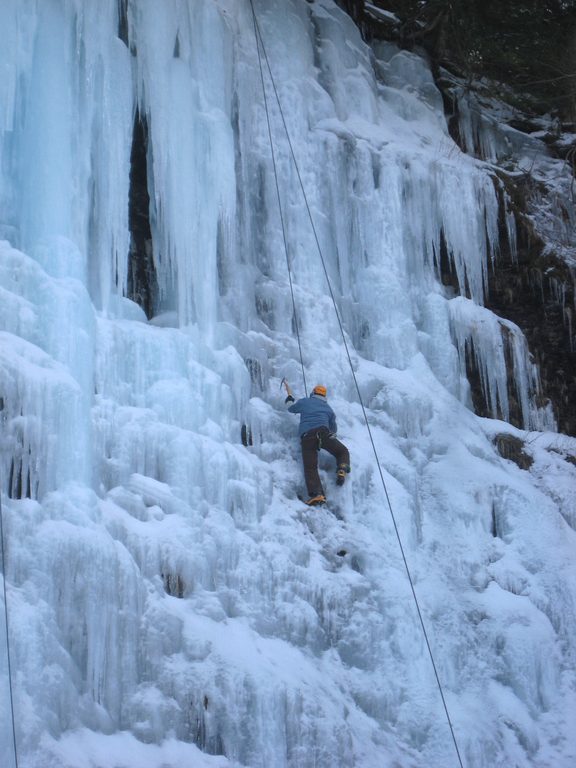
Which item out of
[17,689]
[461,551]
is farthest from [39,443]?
[461,551]

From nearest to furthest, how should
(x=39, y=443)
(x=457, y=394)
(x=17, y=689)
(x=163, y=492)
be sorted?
1. (x=17, y=689)
2. (x=39, y=443)
3. (x=163, y=492)
4. (x=457, y=394)

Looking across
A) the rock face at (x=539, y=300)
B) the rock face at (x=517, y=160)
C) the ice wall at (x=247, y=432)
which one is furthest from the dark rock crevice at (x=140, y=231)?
the rock face at (x=539, y=300)

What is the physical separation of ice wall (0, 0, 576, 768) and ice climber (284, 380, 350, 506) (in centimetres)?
18

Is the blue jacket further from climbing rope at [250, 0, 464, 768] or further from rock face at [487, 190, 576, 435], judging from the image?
rock face at [487, 190, 576, 435]

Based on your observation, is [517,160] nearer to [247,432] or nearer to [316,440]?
[316,440]

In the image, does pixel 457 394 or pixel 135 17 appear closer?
pixel 135 17

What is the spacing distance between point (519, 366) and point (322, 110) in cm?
315

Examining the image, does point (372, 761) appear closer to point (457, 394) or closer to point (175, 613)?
point (175, 613)

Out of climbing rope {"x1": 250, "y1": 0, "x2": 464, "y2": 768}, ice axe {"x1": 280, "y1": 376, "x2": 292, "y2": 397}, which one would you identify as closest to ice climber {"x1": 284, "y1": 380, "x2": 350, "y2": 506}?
ice axe {"x1": 280, "y1": 376, "x2": 292, "y2": 397}

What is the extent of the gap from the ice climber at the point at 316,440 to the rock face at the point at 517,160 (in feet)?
7.77

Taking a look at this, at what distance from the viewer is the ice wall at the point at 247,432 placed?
263 inches

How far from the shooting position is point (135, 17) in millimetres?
9016

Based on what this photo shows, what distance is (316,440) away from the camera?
8.35 m

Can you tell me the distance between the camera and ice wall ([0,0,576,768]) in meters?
6.67
